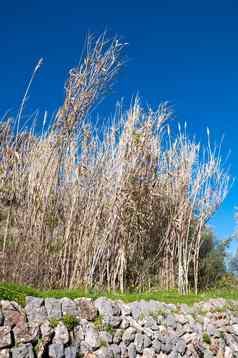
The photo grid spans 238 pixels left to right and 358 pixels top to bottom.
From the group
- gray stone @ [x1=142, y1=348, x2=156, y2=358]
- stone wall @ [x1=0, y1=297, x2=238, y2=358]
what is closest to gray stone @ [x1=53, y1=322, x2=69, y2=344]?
stone wall @ [x1=0, y1=297, x2=238, y2=358]

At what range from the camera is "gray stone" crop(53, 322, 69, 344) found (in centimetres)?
371

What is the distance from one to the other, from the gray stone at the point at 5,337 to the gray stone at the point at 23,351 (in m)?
0.06

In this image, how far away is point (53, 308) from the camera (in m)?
3.86

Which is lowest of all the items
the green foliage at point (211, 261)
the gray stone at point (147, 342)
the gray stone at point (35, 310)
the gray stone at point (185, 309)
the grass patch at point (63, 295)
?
the gray stone at point (147, 342)

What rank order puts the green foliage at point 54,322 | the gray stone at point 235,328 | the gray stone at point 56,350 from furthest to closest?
the gray stone at point 235,328, the green foliage at point 54,322, the gray stone at point 56,350

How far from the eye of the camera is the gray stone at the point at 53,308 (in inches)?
150

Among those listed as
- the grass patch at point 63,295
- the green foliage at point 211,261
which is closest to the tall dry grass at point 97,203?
the grass patch at point 63,295

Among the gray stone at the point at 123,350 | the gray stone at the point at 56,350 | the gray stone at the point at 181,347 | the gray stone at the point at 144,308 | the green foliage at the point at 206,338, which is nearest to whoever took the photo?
the gray stone at the point at 56,350

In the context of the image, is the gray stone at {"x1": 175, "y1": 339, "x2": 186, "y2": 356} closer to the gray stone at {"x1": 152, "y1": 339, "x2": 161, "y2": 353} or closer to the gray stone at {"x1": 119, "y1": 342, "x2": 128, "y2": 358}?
the gray stone at {"x1": 152, "y1": 339, "x2": 161, "y2": 353}

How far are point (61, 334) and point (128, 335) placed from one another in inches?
33.7

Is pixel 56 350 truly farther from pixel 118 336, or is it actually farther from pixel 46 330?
pixel 118 336

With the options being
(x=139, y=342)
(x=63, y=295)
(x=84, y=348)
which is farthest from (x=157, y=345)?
(x=63, y=295)

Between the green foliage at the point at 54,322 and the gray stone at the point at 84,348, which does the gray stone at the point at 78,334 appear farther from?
the green foliage at the point at 54,322

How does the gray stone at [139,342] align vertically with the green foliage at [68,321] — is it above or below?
below
